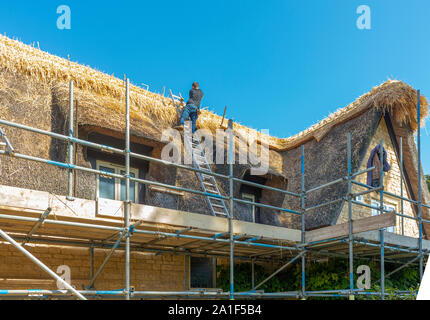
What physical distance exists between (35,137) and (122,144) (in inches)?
70.9

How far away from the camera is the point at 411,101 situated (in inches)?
474

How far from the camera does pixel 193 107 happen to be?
11008 mm

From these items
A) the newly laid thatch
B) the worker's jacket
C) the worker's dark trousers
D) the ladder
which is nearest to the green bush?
the ladder

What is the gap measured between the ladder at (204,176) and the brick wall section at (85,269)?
1270 mm

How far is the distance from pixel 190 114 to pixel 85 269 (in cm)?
430

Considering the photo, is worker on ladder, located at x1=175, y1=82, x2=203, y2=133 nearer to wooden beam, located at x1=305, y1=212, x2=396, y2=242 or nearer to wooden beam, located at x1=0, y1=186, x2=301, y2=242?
wooden beam, located at x1=0, y1=186, x2=301, y2=242

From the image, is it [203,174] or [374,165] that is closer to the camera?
[203,174]

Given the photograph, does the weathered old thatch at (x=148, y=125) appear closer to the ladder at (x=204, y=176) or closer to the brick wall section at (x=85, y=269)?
the ladder at (x=204, y=176)

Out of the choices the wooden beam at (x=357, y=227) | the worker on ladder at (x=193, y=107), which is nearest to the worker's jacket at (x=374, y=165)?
the wooden beam at (x=357, y=227)

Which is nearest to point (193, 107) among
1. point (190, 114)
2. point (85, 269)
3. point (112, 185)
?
point (190, 114)

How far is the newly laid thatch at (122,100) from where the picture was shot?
9.06 metres

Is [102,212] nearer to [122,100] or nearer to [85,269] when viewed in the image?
[85,269]
